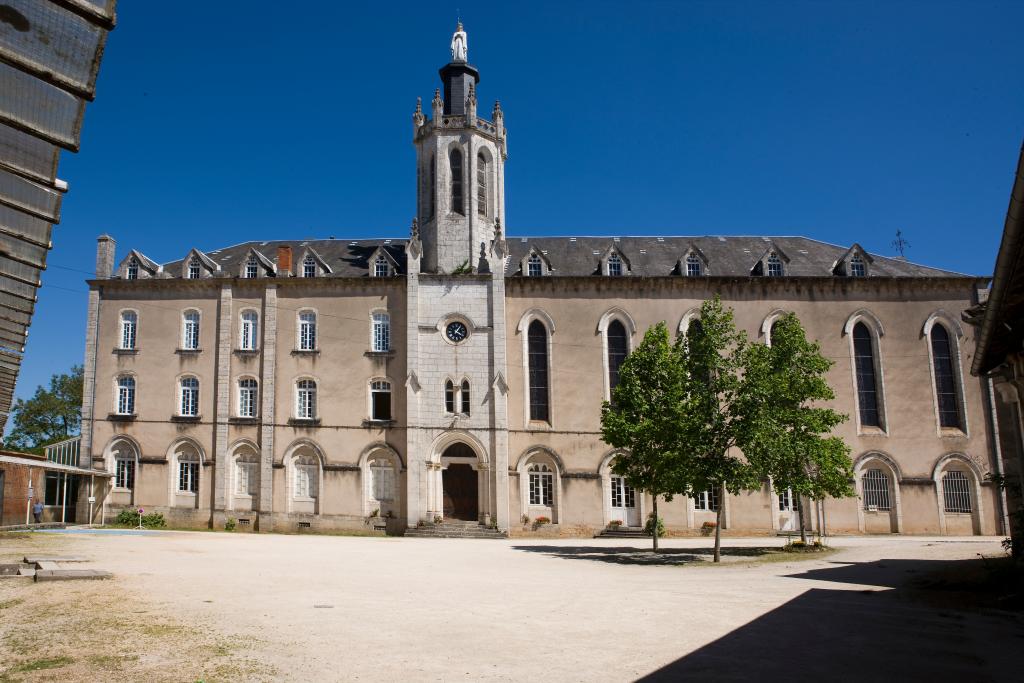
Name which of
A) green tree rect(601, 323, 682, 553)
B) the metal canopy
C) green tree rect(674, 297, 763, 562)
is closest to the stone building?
green tree rect(601, 323, 682, 553)

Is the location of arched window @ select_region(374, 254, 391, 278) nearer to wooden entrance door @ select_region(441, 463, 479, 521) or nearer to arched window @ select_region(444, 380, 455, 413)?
arched window @ select_region(444, 380, 455, 413)

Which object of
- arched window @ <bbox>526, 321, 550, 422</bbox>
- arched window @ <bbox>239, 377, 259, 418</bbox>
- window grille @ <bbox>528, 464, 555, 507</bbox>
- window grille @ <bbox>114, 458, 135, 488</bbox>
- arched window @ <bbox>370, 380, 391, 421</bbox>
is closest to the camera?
window grille @ <bbox>528, 464, 555, 507</bbox>

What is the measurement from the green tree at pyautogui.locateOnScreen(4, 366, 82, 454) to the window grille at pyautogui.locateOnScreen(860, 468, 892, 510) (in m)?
57.2

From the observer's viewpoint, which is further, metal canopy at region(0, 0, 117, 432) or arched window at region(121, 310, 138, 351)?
arched window at region(121, 310, 138, 351)

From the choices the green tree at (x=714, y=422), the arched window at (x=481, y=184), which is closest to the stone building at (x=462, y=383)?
the arched window at (x=481, y=184)

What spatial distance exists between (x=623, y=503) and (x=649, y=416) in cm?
1163

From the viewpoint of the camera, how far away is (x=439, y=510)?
115 feet

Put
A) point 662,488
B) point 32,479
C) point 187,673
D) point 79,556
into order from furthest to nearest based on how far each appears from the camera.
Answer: point 32,479, point 662,488, point 79,556, point 187,673

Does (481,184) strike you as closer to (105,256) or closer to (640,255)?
(640,255)

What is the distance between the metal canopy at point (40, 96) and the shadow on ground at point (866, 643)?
25.5 feet

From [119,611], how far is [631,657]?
26.6 feet

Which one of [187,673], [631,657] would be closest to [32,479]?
[187,673]

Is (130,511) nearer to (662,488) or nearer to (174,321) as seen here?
(174,321)

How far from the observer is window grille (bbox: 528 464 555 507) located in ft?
116
